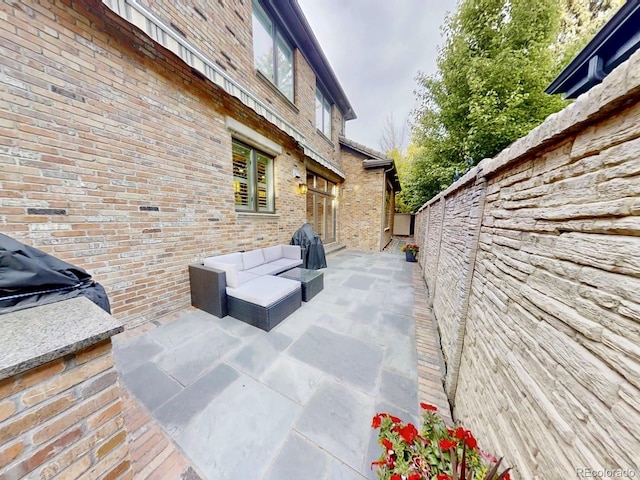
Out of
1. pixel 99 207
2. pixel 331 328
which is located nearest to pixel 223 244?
pixel 99 207

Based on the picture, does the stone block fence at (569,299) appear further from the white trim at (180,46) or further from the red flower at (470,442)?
the white trim at (180,46)

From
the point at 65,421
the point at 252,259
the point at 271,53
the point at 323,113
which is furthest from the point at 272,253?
the point at 323,113

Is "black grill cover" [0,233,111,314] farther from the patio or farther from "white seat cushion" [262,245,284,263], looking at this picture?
"white seat cushion" [262,245,284,263]

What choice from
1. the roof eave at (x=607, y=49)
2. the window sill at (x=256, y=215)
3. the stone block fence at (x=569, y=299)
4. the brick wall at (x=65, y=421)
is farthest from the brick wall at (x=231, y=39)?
the roof eave at (x=607, y=49)

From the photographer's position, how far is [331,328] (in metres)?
2.69

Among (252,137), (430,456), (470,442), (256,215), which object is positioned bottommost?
(430,456)

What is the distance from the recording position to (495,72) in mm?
5039

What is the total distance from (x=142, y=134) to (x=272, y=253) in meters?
2.78

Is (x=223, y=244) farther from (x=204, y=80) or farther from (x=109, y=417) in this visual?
(x=109, y=417)

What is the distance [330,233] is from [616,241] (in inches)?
293

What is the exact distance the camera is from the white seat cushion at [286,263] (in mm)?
4086

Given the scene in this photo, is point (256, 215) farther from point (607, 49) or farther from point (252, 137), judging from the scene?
point (607, 49)

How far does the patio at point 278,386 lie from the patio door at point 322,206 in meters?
4.26

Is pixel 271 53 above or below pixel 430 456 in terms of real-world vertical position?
above
